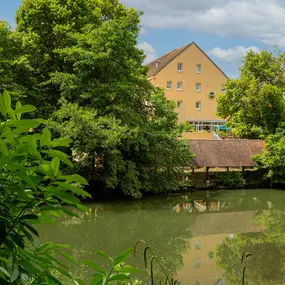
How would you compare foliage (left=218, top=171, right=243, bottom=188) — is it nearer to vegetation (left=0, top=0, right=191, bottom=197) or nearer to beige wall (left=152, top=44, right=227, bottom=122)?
vegetation (left=0, top=0, right=191, bottom=197)

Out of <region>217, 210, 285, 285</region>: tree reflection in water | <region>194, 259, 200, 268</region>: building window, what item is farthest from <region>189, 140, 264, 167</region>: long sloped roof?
<region>194, 259, 200, 268</region>: building window

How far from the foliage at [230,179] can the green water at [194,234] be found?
118 inches

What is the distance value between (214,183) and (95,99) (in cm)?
1009

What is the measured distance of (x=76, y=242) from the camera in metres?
12.2

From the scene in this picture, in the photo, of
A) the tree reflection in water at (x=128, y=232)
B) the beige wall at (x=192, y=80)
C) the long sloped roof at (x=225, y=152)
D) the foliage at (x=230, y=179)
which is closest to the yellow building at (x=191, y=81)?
the beige wall at (x=192, y=80)

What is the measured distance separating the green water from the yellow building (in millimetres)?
18696

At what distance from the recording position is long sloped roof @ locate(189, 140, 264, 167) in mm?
23938

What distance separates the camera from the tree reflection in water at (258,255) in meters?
9.38

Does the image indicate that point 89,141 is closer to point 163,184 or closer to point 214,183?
point 163,184

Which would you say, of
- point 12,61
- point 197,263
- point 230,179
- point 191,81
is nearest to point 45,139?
point 197,263

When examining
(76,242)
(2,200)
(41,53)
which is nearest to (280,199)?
(76,242)

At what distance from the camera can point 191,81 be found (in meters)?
38.9

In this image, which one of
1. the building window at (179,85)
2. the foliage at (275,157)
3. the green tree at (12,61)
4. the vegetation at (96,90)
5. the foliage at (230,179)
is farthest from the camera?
the building window at (179,85)

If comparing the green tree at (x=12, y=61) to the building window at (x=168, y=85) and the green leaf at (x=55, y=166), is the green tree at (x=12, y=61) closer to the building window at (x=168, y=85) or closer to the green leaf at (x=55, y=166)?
the green leaf at (x=55, y=166)
